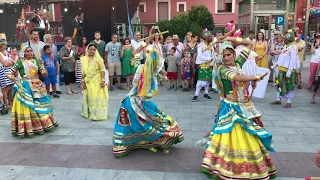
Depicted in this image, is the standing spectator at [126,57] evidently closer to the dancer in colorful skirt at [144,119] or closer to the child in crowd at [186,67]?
the child in crowd at [186,67]

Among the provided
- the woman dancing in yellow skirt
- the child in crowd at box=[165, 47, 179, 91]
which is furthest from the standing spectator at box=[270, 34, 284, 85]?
the woman dancing in yellow skirt

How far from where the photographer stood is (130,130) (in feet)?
14.8

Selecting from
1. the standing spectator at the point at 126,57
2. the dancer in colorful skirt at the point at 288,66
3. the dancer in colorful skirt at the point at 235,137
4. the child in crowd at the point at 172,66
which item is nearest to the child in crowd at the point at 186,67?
the child in crowd at the point at 172,66

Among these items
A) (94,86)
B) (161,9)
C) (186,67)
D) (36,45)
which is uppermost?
(161,9)

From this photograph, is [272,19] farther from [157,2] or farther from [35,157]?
[157,2]

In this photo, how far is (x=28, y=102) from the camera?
5496 mm

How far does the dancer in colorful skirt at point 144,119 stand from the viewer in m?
4.40

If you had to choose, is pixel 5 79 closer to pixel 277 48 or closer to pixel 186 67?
pixel 186 67

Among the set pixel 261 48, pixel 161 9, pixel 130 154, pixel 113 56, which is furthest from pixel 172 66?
pixel 161 9

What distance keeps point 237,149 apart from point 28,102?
12.4ft

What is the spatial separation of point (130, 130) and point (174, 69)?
5.42 m

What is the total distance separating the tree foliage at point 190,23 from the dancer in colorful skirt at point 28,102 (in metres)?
22.4

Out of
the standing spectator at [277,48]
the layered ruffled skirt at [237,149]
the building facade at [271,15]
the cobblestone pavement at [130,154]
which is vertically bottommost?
the cobblestone pavement at [130,154]

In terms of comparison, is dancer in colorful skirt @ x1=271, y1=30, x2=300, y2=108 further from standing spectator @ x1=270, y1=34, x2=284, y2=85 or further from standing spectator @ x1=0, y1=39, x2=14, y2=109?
standing spectator @ x1=0, y1=39, x2=14, y2=109
